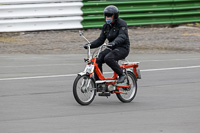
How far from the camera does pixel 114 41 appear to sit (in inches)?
382

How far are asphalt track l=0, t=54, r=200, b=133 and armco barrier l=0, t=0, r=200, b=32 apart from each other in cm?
404

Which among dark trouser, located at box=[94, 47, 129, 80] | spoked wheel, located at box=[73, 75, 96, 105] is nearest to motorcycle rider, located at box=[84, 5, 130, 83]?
dark trouser, located at box=[94, 47, 129, 80]

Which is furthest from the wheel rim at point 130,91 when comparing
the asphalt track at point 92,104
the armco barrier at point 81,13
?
the armco barrier at point 81,13

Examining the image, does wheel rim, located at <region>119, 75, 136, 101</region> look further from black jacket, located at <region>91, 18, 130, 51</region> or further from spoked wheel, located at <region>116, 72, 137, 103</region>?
black jacket, located at <region>91, 18, 130, 51</region>

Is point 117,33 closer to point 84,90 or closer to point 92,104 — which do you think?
point 84,90

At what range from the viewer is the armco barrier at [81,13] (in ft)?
66.0

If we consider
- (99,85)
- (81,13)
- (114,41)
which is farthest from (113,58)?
(81,13)

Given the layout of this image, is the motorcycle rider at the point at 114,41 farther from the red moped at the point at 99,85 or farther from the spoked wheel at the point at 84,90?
the spoked wheel at the point at 84,90

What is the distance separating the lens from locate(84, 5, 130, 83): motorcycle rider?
9.76 metres

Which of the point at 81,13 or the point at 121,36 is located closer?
the point at 121,36

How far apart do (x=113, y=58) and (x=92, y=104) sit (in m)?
0.85

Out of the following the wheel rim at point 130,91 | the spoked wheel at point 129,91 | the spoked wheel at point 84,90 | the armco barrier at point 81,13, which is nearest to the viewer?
Result: the spoked wheel at point 84,90

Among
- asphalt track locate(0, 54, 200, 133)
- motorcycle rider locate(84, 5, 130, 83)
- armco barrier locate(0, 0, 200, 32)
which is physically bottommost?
asphalt track locate(0, 54, 200, 133)

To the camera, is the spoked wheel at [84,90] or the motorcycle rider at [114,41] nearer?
the spoked wheel at [84,90]
